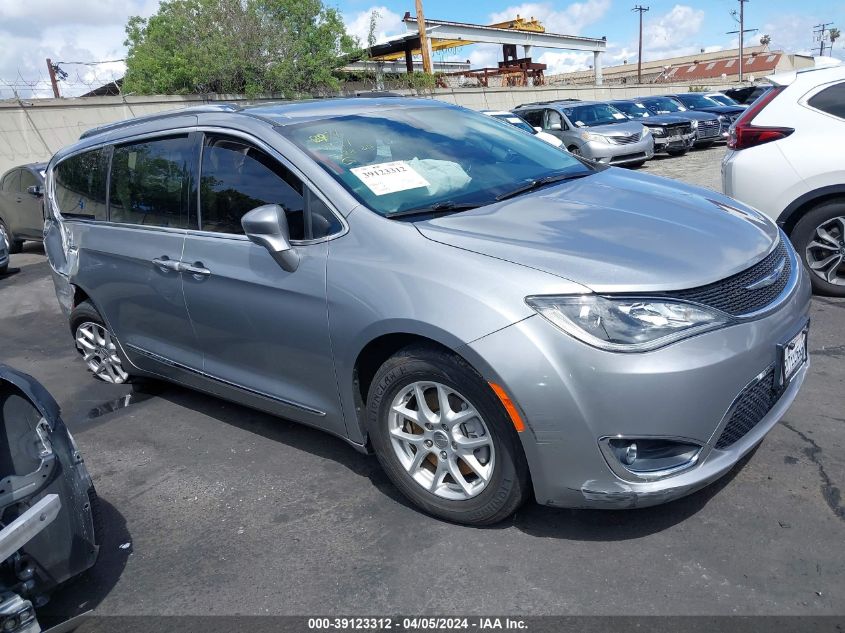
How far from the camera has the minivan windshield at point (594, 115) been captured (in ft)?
54.4

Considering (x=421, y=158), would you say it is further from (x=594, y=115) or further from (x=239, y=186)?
(x=594, y=115)

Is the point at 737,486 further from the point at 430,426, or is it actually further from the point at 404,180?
the point at 404,180

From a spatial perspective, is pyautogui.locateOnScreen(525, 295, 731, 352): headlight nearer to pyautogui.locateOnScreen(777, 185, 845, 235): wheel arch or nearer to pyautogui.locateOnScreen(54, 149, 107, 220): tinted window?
pyautogui.locateOnScreen(54, 149, 107, 220): tinted window

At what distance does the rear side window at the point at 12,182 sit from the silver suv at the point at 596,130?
10.3 m

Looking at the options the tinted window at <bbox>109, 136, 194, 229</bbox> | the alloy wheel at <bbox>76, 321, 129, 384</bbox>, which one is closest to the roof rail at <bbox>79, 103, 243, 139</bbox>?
the tinted window at <bbox>109, 136, 194, 229</bbox>

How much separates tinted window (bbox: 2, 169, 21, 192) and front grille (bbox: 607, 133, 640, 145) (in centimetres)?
1141

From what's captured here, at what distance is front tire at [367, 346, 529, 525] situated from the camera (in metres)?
2.73

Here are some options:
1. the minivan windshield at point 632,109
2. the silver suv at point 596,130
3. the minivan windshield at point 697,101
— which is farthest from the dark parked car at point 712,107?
the silver suv at point 596,130

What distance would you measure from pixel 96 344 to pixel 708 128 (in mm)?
17046

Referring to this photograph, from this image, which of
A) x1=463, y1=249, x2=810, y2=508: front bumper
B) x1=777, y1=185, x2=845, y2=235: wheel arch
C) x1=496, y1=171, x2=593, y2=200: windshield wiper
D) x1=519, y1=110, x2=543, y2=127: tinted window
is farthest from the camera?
x1=519, y1=110, x2=543, y2=127: tinted window

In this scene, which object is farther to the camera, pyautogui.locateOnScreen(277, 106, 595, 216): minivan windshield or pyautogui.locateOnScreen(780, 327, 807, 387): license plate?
pyautogui.locateOnScreen(277, 106, 595, 216): minivan windshield

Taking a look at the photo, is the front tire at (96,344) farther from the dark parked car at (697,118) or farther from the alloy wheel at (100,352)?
the dark parked car at (697,118)

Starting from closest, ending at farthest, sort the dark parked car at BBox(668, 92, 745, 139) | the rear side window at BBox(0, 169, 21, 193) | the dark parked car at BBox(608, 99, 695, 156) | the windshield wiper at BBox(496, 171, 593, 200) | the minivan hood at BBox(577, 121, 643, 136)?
the windshield wiper at BBox(496, 171, 593, 200) < the rear side window at BBox(0, 169, 21, 193) < the minivan hood at BBox(577, 121, 643, 136) < the dark parked car at BBox(608, 99, 695, 156) < the dark parked car at BBox(668, 92, 745, 139)

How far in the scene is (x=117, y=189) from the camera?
14.7 ft
